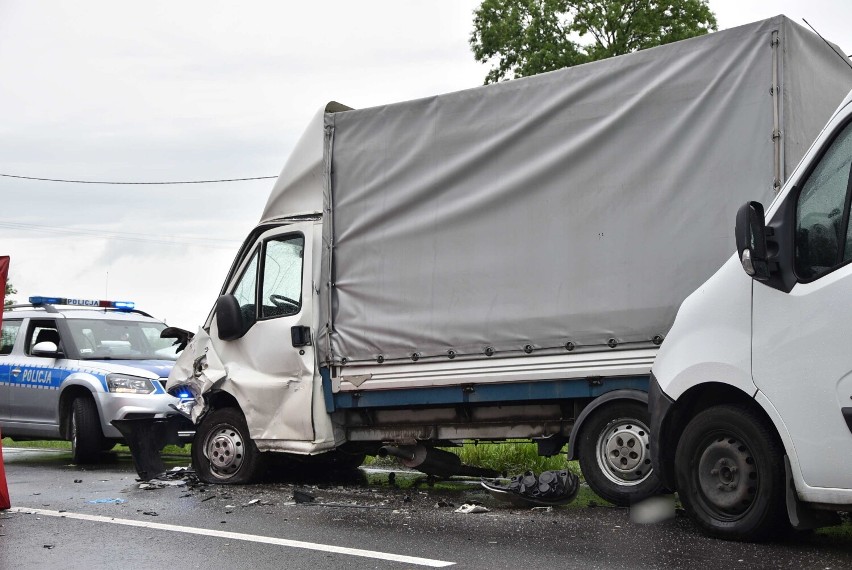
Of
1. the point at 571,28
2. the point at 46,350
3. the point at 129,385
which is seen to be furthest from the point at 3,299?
the point at 571,28

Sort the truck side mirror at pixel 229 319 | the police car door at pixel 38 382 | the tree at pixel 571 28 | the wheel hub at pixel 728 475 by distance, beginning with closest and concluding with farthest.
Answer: the wheel hub at pixel 728 475 → the truck side mirror at pixel 229 319 → the police car door at pixel 38 382 → the tree at pixel 571 28

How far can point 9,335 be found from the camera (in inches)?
537

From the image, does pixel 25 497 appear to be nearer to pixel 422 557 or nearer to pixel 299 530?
pixel 299 530

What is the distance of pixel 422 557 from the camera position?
603 cm

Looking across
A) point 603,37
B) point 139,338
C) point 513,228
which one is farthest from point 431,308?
point 603,37

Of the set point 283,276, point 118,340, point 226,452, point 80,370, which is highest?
point 283,276

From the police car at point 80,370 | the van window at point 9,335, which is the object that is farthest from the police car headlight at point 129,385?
the van window at point 9,335

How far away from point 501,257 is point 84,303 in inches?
298

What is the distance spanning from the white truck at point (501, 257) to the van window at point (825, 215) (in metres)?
1.16

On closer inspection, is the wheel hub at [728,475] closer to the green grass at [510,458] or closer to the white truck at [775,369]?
the white truck at [775,369]

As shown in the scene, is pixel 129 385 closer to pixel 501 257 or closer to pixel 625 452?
pixel 501 257

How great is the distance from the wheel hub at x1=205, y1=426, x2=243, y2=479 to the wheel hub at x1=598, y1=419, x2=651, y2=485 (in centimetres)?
359

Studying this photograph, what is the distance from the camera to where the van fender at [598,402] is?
7316 mm

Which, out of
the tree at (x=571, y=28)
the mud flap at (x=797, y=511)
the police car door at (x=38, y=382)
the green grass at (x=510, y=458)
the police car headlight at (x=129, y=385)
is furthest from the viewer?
the tree at (x=571, y=28)
